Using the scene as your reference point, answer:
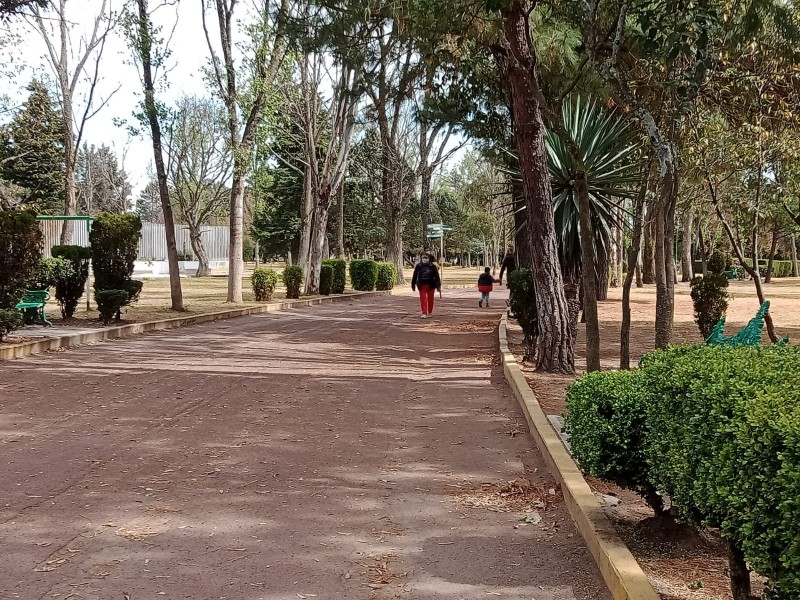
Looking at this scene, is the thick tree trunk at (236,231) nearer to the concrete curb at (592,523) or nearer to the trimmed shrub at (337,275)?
the trimmed shrub at (337,275)

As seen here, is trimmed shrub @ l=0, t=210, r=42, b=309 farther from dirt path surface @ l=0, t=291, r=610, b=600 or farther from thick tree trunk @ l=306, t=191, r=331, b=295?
thick tree trunk @ l=306, t=191, r=331, b=295

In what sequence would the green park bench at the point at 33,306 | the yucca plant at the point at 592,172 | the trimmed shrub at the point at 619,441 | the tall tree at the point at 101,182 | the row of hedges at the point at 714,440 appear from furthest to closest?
the tall tree at the point at 101,182
the green park bench at the point at 33,306
the yucca plant at the point at 592,172
the trimmed shrub at the point at 619,441
the row of hedges at the point at 714,440

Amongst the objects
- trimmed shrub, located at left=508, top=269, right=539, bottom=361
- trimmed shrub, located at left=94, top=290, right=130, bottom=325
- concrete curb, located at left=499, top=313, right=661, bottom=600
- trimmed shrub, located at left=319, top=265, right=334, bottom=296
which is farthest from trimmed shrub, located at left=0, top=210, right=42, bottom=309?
trimmed shrub, located at left=319, top=265, right=334, bottom=296

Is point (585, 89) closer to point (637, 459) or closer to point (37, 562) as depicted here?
point (637, 459)

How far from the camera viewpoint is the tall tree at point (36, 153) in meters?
34.5

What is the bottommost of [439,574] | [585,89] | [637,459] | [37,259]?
[439,574]

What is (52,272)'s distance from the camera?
623 inches

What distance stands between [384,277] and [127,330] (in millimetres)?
21041

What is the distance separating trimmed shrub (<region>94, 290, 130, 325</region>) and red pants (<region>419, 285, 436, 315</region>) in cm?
754

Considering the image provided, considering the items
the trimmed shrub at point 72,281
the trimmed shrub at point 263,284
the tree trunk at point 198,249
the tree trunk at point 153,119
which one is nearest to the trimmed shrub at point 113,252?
the trimmed shrub at point 72,281

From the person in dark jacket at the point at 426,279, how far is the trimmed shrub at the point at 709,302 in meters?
7.05

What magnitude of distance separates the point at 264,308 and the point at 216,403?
14400 millimetres

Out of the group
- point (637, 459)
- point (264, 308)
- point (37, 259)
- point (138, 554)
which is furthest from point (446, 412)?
point (264, 308)

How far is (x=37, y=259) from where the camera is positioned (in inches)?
503
